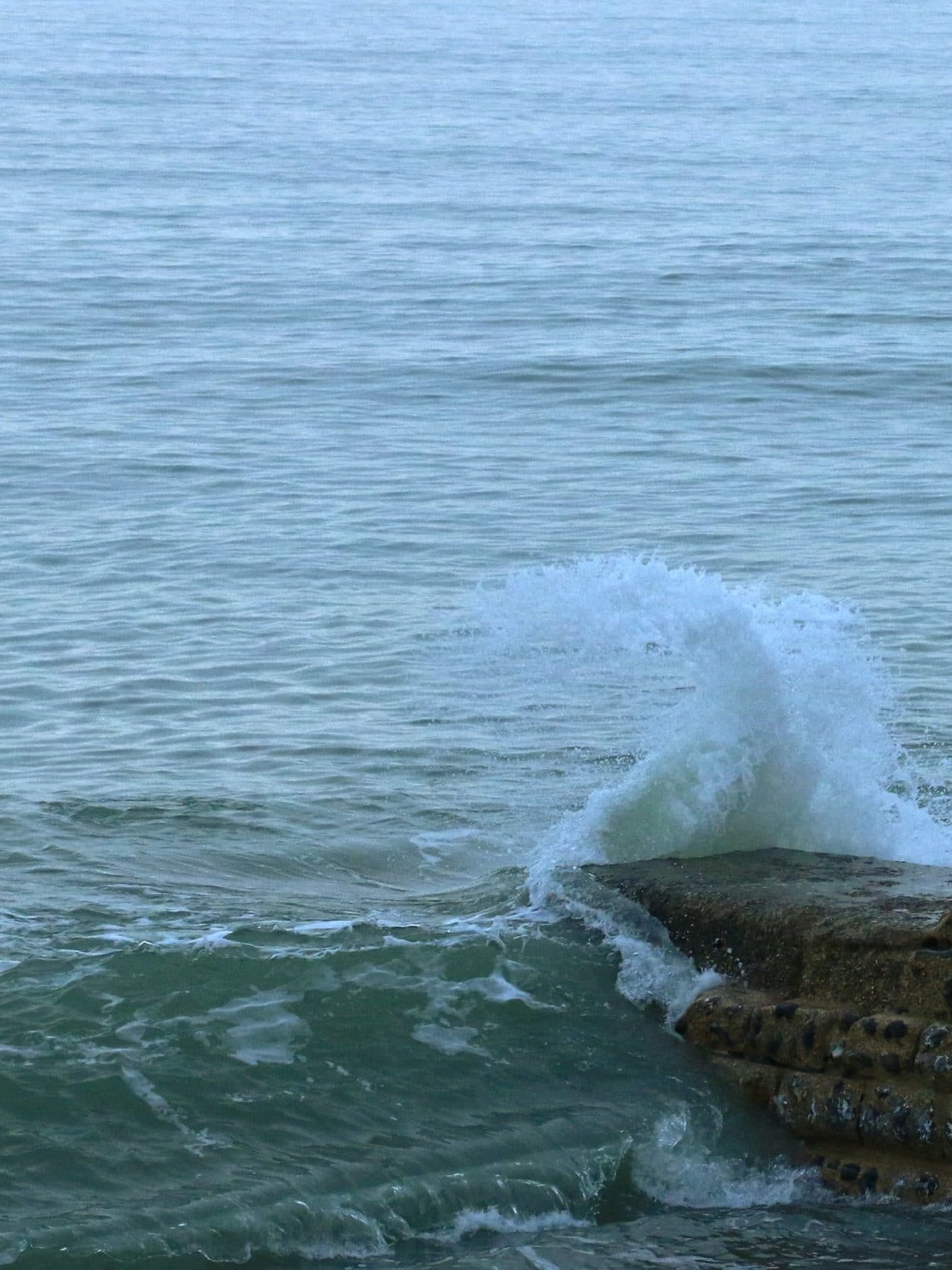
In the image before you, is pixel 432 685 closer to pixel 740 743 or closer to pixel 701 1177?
pixel 740 743

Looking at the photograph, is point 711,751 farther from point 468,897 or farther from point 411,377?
point 411,377

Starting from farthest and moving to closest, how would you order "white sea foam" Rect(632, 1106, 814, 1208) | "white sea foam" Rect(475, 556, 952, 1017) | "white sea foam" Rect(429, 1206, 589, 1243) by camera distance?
"white sea foam" Rect(475, 556, 952, 1017), "white sea foam" Rect(632, 1106, 814, 1208), "white sea foam" Rect(429, 1206, 589, 1243)

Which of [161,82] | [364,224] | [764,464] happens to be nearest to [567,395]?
[764,464]

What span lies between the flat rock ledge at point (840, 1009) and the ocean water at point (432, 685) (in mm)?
151

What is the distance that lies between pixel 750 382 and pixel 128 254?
999 cm

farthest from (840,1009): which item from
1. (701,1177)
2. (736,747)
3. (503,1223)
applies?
(736,747)

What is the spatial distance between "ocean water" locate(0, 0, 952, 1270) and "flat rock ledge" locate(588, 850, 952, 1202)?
15 cm

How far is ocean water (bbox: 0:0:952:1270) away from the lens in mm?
6059

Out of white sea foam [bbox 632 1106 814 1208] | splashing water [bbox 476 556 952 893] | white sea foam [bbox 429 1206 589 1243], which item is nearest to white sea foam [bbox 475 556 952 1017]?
splashing water [bbox 476 556 952 893]

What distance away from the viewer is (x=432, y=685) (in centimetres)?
1120

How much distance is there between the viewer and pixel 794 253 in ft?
84.8

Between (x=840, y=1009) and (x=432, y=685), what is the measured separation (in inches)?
201

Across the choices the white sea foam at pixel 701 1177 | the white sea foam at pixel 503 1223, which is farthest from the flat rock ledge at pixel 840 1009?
the white sea foam at pixel 503 1223

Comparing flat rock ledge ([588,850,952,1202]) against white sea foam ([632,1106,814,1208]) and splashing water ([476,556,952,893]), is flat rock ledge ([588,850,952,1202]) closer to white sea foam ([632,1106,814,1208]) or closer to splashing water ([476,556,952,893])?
white sea foam ([632,1106,814,1208])
